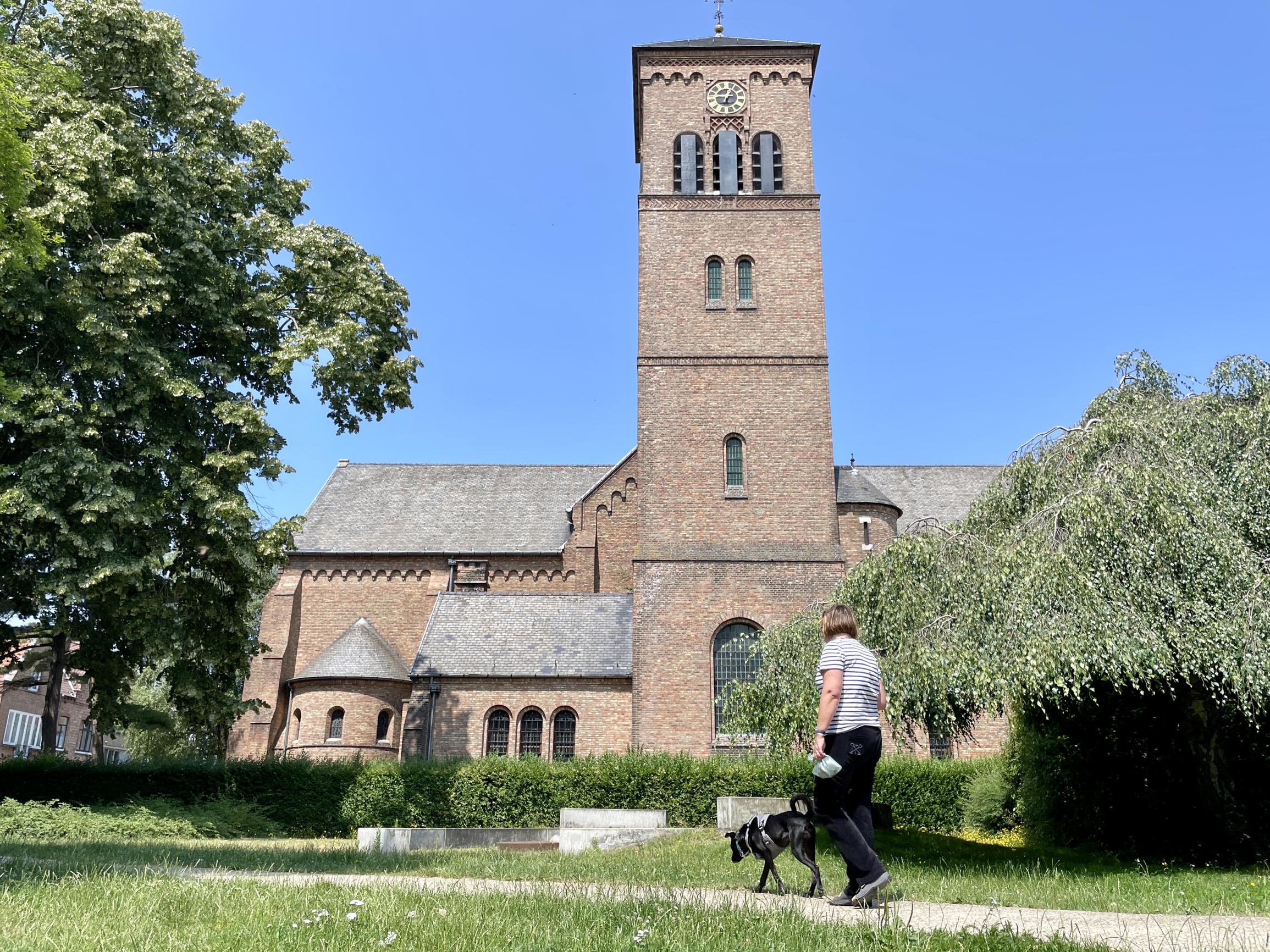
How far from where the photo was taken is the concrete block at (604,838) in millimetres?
15688

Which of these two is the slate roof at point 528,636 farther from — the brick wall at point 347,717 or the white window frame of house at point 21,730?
the white window frame of house at point 21,730

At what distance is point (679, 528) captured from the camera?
24922mm

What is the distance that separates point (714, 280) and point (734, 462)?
5.24m

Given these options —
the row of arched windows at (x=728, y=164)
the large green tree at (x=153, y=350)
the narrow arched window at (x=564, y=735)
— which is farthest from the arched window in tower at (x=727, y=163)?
the narrow arched window at (x=564, y=735)

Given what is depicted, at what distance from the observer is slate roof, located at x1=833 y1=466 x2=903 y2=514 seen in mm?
28500

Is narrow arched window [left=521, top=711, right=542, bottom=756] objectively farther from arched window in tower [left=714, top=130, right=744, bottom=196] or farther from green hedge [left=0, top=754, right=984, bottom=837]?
arched window in tower [left=714, top=130, right=744, bottom=196]

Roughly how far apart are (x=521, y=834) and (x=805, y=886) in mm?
10427

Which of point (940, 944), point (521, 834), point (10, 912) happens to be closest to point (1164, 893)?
point (940, 944)

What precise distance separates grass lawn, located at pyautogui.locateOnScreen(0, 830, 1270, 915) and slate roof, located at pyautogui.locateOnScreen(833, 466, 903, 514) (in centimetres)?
1555

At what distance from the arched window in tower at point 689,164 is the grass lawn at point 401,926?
79.7 feet

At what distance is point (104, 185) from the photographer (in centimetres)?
1560

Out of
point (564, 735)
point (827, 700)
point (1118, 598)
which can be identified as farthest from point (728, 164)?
point (827, 700)

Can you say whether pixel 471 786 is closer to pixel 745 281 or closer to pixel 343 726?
pixel 343 726

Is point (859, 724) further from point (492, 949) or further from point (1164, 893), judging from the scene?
point (1164, 893)
